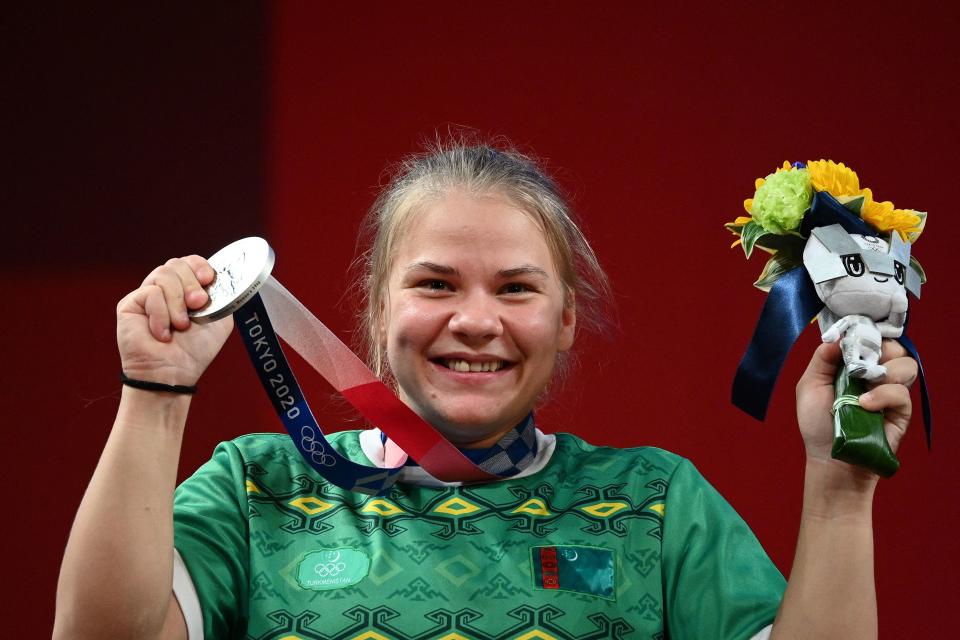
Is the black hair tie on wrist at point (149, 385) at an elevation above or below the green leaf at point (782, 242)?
below

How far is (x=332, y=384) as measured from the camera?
160 cm

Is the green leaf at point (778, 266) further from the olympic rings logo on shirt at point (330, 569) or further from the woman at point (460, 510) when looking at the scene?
the olympic rings logo on shirt at point (330, 569)

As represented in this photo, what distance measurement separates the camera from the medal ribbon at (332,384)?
5.09ft

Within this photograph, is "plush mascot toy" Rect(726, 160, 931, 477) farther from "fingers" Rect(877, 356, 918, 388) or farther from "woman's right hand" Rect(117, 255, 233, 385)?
"woman's right hand" Rect(117, 255, 233, 385)

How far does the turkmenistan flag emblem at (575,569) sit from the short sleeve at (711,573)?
8 centimetres

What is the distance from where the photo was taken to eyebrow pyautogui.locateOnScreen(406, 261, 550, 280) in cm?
162

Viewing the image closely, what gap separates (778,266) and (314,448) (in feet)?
1.99

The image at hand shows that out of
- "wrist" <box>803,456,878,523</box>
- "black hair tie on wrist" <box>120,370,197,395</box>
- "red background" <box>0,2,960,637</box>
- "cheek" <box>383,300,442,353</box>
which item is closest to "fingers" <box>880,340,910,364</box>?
"wrist" <box>803,456,878,523</box>

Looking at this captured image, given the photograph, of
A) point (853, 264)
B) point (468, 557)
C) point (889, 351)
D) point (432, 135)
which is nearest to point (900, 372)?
point (889, 351)

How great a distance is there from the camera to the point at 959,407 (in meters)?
2.48

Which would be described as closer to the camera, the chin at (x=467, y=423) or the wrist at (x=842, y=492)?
the wrist at (x=842, y=492)

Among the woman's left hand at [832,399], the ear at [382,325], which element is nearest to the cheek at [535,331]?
the ear at [382,325]

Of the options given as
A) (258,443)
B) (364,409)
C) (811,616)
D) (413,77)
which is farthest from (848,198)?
(413,77)

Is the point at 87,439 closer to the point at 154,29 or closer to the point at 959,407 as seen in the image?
the point at 154,29
